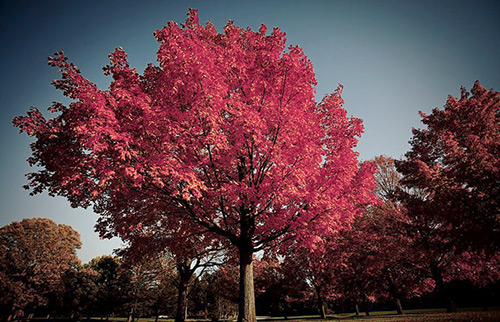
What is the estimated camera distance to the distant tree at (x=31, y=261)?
25281mm

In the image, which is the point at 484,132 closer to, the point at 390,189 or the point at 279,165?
the point at 390,189

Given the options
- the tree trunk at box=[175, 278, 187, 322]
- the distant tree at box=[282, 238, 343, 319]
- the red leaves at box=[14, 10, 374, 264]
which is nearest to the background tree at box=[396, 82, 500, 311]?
the red leaves at box=[14, 10, 374, 264]

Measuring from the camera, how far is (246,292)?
23.6 ft

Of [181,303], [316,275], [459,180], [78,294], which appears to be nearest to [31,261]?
[78,294]

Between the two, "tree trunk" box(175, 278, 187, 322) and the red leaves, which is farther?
"tree trunk" box(175, 278, 187, 322)

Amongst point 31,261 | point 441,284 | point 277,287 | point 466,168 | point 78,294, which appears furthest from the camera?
point 78,294

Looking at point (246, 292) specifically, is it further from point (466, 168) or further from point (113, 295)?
point (113, 295)

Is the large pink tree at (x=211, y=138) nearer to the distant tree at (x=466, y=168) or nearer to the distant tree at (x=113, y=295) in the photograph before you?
the distant tree at (x=466, y=168)

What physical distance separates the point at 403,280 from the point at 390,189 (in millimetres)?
7807

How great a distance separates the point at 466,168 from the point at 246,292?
11.0 m

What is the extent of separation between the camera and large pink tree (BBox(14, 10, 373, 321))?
527 cm

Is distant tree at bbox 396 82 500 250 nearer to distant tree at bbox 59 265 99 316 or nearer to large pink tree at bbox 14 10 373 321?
large pink tree at bbox 14 10 373 321

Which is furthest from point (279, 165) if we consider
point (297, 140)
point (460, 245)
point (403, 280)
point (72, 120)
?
point (403, 280)

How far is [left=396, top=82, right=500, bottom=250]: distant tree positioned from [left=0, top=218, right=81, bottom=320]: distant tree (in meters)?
42.4
